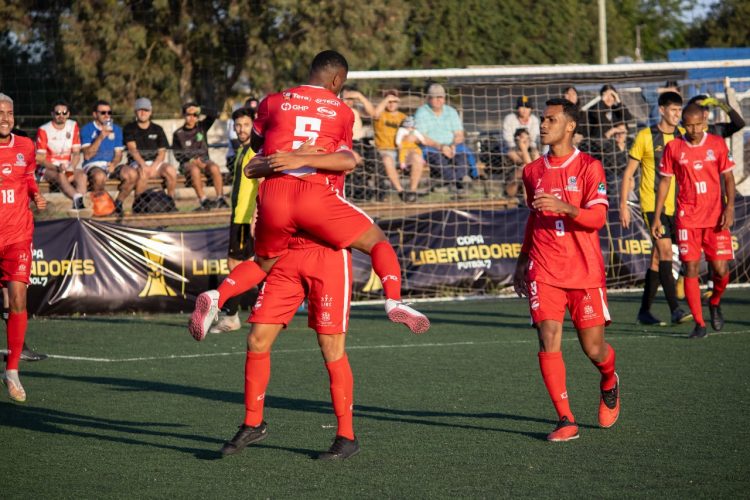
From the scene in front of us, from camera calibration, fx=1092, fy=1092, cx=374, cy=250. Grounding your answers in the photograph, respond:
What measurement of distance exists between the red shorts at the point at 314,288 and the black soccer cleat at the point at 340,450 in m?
0.62

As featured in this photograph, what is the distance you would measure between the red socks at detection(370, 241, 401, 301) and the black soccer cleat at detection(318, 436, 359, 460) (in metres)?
0.88

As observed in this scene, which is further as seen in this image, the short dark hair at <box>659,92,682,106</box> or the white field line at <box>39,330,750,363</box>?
the short dark hair at <box>659,92,682,106</box>

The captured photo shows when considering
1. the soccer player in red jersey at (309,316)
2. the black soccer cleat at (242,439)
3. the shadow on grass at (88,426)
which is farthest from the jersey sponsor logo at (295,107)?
the shadow on grass at (88,426)

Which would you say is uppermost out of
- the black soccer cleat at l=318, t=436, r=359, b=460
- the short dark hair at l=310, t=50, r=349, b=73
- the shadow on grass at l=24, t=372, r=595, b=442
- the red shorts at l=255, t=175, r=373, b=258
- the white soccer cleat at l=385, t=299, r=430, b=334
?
the short dark hair at l=310, t=50, r=349, b=73

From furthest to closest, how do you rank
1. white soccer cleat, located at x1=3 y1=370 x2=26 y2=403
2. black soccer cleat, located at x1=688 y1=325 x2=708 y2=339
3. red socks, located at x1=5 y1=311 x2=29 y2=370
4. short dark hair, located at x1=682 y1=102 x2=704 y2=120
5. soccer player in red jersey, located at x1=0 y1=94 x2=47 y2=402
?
black soccer cleat, located at x1=688 y1=325 x2=708 y2=339
short dark hair, located at x1=682 y1=102 x2=704 y2=120
soccer player in red jersey, located at x1=0 y1=94 x2=47 y2=402
red socks, located at x1=5 y1=311 x2=29 y2=370
white soccer cleat, located at x1=3 y1=370 x2=26 y2=403

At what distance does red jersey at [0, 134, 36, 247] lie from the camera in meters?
8.80

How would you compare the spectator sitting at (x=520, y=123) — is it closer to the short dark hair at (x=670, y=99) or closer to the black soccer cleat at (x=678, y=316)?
the short dark hair at (x=670, y=99)

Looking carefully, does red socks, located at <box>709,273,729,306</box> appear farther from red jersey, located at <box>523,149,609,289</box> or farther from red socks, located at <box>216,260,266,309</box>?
red socks, located at <box>216,260,266,309</box>

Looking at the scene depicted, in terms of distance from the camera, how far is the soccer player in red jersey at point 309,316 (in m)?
6.20

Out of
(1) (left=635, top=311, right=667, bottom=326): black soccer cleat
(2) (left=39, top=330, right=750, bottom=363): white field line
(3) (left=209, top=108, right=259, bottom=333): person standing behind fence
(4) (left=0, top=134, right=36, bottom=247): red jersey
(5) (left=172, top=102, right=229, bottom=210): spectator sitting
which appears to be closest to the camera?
(4) (left=0, top=134, right=36, bottom=247): red jersey

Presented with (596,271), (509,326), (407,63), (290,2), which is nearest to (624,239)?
(509,326)

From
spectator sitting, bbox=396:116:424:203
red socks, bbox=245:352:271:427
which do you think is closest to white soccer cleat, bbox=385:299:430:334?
red socks, bbox=245:352:271:427

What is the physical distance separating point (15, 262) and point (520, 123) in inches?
387

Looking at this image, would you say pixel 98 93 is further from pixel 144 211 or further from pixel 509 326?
pixel 509 326
